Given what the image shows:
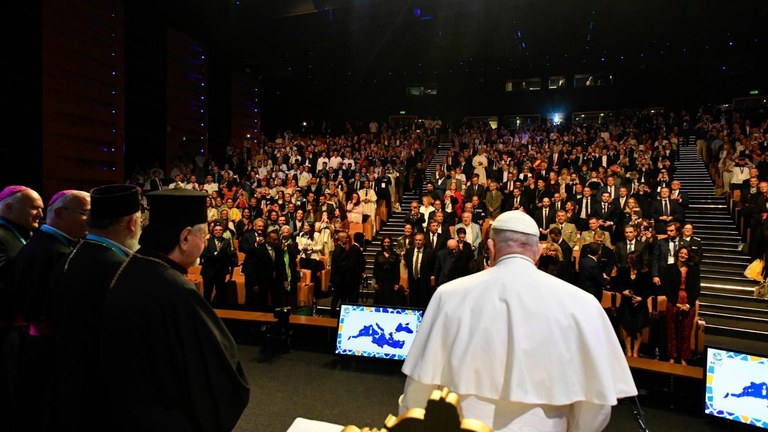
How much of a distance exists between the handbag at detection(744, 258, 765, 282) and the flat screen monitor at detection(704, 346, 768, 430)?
4920 mm

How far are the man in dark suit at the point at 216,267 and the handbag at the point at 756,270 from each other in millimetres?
9001

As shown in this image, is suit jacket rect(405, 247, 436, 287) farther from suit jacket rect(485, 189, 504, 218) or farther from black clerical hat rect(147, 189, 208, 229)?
black clerical hat rect(147, 189, 208, 229)

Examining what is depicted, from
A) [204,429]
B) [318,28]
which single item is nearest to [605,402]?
[204,429]

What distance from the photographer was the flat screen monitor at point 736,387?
13.4ft

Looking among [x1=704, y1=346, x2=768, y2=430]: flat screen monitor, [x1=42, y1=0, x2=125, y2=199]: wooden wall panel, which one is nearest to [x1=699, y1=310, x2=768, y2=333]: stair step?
[x1=704, y1=346, x2=768, y2=430]: flat screen monitor

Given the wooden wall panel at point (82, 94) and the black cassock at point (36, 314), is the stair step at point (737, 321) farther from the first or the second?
the wooden wall panel at point (82, 94)

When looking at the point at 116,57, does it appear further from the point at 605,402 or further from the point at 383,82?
the point at 605,402

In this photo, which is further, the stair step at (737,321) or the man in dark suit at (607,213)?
the man in dark suit at (607,213)

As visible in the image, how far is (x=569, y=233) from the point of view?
28.5 feet

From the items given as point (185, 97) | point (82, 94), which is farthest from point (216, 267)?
point (185, 97)

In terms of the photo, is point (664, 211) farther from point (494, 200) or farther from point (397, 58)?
point (397, 58)

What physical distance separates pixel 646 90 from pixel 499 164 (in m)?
11.5

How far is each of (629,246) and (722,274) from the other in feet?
8.40

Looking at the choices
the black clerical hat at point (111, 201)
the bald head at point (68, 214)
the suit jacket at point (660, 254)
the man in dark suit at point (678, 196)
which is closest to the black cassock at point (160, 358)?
the black clerical hat at point (111, 201)
